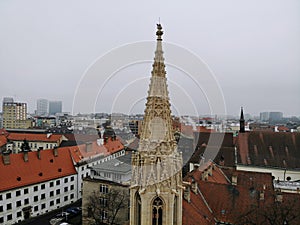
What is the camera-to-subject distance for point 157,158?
12.4 metres

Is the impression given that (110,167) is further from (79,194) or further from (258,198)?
(258,198)

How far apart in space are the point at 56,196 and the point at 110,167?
1220cm

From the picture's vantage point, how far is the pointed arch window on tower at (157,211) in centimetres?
1289

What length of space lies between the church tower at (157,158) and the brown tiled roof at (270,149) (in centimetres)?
3391

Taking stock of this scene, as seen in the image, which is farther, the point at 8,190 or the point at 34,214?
the point at 34,214

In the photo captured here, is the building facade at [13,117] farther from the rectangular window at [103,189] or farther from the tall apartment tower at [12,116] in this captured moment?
the rectangular window at [103,189]

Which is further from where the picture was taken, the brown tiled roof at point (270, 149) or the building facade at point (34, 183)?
the brown tiled roof at point (270, 149)

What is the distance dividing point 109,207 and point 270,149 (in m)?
29.3

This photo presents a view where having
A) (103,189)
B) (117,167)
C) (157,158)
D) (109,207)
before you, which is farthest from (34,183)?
(157,158)

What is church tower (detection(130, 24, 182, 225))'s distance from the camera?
12453 mm

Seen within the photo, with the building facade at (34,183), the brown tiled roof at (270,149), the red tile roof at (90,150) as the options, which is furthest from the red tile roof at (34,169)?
the brown tiled roof at (270,149)

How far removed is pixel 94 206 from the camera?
29984mm

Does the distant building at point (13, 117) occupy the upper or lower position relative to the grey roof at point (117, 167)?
upper

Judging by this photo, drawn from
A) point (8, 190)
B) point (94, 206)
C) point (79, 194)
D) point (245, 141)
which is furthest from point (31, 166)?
point (245, 141)
